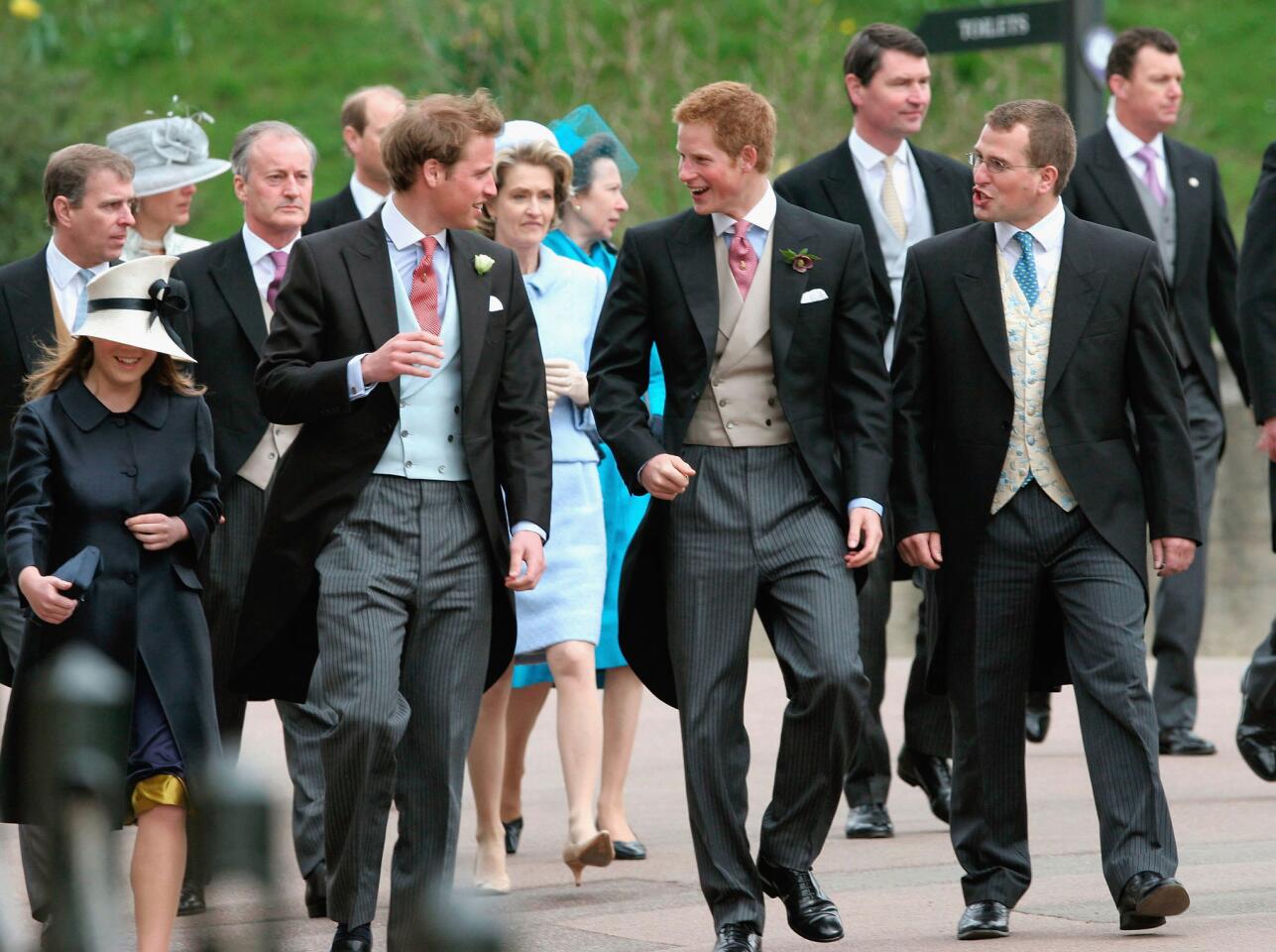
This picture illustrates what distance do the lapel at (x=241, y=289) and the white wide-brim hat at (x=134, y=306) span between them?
989 millimetres

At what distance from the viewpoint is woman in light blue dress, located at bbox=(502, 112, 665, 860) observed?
7699 mm

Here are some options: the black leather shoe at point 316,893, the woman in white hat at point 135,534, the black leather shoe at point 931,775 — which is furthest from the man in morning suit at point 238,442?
the black leather shoe at point 931,775

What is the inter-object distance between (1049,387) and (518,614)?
200 cm

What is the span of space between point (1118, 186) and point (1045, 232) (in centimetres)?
301

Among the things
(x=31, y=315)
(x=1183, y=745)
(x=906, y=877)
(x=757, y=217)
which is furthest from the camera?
(x=1183, y=745)

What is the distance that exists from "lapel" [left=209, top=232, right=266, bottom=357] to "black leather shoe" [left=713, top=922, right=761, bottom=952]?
2337 mm

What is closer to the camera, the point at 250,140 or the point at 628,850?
the point at 250,140

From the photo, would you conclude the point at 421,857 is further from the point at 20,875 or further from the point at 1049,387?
the point at 20,875

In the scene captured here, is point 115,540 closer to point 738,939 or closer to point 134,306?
point 134,306

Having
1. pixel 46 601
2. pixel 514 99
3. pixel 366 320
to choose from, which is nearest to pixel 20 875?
pixel 46 601

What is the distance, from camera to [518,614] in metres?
7.32

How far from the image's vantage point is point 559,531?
7391 millimetres

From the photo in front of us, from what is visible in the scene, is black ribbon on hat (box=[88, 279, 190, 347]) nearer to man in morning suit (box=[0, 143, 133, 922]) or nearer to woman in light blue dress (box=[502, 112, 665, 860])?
man in morning suit (box=[0, 143, 133, 922])

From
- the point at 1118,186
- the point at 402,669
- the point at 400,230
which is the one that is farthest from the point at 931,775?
the point at 400,230
